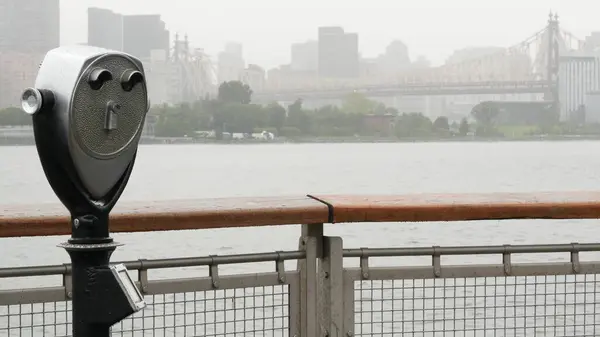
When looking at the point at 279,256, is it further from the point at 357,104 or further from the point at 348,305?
the point at 357,104

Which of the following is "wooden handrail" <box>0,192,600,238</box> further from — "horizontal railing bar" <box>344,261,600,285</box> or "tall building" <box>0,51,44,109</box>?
"tall building" <box>0,51,44,109</box>

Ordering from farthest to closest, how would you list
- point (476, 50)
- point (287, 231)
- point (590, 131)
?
point (476, 50) < point (590, 131) < point (287, 231)

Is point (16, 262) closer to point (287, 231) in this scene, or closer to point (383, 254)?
point (287, 231)

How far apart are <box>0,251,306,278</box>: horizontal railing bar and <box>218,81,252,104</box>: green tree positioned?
5489 centimetres

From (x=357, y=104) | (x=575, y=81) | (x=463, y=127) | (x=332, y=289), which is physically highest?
(x=575, y=81)

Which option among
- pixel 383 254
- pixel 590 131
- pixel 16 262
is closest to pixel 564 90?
pixel 590 131

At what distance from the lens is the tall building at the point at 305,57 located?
227 feet

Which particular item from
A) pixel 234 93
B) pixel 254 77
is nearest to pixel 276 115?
pixel 254 77

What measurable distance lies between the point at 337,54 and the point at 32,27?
2972cm

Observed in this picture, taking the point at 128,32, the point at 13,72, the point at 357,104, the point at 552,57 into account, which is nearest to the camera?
the point at 13,72

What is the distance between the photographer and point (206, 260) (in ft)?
8.86

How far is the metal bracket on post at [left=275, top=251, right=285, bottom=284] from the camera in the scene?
109 inches

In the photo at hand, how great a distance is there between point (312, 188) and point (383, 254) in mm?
56055

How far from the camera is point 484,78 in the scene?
64125 mm
